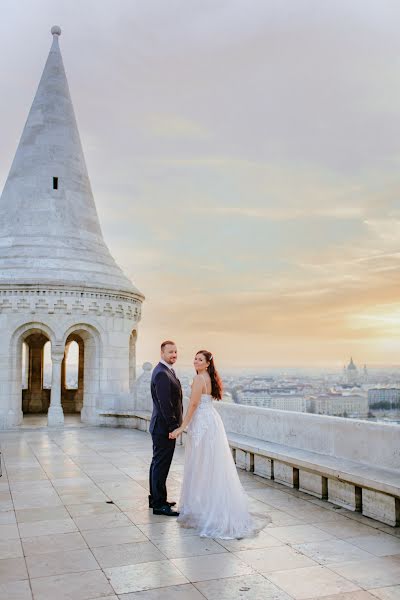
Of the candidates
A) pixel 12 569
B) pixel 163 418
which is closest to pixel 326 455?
pixel 163 418

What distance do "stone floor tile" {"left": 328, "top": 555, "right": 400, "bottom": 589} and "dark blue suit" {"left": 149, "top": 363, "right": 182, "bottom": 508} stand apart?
2.21m

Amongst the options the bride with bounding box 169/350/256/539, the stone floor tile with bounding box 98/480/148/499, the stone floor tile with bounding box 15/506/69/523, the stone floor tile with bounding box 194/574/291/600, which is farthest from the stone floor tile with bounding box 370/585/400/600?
the stone floor tile with bounding box 98/480/148/499

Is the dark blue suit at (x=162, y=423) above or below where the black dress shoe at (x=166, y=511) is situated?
above

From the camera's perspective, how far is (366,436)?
6.51 metres

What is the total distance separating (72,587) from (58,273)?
38.7 feet

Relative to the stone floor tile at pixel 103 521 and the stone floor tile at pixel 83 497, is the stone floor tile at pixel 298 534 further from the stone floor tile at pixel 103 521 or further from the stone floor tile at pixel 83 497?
the stone floor tile at pixel 83 497

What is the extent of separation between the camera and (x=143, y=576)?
434cm

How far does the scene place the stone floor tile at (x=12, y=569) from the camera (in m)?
4.36

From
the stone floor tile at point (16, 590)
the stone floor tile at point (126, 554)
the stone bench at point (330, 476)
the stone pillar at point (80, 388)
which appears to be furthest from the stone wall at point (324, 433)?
the stone pillar at point (80, 388)

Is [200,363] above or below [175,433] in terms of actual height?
above

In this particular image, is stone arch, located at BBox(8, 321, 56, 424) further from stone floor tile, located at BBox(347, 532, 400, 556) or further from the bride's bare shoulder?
stone floor tile, located at BBox(347, 532, 400, 556)

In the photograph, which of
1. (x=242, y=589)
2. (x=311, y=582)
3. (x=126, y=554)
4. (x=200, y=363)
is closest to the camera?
(x=242, y=589)

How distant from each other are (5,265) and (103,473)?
8.42 m

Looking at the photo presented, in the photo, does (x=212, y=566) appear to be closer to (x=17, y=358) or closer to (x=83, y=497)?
(x=83, y=497)
